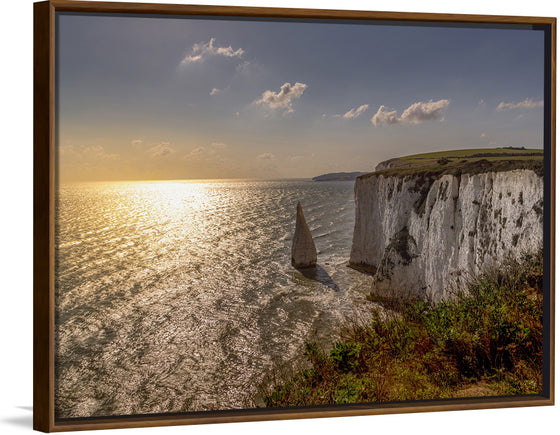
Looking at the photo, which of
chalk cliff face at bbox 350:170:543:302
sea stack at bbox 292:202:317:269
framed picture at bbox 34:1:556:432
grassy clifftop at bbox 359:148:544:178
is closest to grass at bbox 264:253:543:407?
framed picture at bbox 34:1:556:432

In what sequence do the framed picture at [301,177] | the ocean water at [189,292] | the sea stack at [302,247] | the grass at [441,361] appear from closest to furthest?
the framed picture at [301,177]
the grass at [441,361]
the ocean water at [189,292]
the sea stack at [302,247]

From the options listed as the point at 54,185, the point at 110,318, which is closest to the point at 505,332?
the point at 54,185

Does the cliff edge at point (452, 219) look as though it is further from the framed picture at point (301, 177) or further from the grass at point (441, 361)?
the grass at point (441, 361)

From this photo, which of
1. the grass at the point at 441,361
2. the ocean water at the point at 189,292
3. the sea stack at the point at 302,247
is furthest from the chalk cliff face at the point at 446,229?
the sea stack at the point at 302,247

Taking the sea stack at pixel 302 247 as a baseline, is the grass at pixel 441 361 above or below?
below

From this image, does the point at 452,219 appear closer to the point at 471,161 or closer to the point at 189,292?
the point at 471,161

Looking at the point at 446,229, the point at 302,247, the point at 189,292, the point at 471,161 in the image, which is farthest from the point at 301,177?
the point at 189,292

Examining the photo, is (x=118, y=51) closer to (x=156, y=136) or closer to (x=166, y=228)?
(x=156, y=136)
